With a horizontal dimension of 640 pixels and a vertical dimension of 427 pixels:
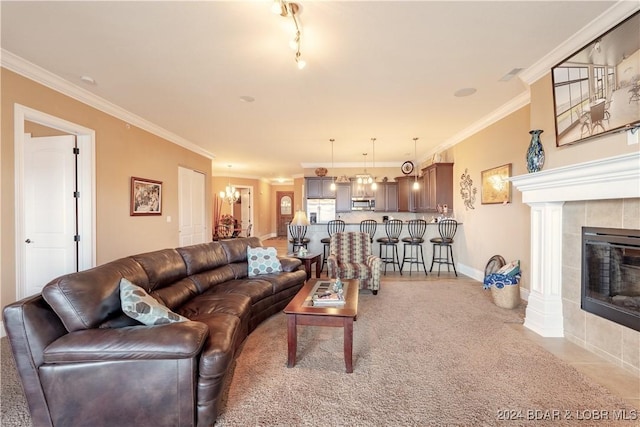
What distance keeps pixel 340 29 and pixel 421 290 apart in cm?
374

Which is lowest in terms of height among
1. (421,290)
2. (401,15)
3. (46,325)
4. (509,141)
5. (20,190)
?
(421,290)

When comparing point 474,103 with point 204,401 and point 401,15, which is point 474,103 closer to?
point 401,15

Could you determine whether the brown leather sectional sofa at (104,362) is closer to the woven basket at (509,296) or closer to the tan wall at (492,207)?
the woven basket at (509,296)

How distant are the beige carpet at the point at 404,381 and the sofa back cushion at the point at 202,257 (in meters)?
0.95

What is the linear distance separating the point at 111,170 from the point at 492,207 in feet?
19.1

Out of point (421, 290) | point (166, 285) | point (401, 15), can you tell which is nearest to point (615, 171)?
point (401, 15)

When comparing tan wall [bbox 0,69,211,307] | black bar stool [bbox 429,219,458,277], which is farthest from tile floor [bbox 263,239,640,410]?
tan wall [bbox 0,69,211,307]

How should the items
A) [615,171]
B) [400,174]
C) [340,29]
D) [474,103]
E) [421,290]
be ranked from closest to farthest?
[615,171] < [340,29] < [474,103] < [421,290] < [400,174]

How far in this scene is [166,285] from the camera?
2.62 meters

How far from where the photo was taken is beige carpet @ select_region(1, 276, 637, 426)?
1.72m

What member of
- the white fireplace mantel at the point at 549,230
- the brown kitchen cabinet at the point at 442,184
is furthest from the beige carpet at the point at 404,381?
the brown kitchen cabinet at the point at 442,184

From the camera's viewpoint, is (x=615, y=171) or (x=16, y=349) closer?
(x=16, y=349)

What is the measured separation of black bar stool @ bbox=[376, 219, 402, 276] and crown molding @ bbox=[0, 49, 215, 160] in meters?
4.62

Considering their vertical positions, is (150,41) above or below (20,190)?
above
